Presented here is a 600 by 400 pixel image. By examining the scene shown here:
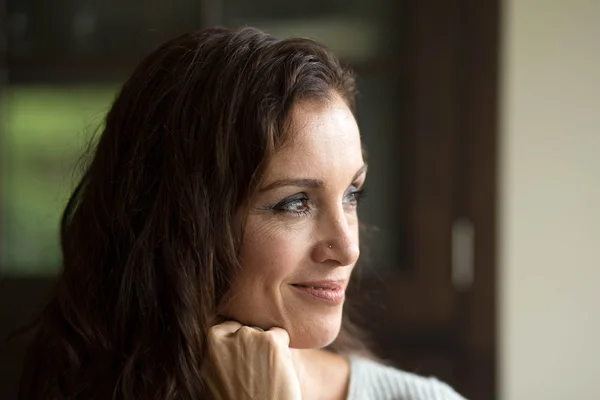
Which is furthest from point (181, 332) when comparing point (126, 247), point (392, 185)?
point (392, 185)

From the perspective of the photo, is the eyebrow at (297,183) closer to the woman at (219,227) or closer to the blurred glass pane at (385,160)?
the woman at (219,227)

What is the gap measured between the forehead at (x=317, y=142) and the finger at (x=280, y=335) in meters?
0.26

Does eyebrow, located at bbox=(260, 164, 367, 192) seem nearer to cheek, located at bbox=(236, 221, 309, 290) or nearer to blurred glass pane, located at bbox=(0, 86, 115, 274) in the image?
cheek, located at bbox=(236, 221, 309, 290)

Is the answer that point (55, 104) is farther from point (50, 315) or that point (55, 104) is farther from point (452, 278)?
point (452, 278)

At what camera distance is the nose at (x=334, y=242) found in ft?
4.27

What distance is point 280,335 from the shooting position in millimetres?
1315

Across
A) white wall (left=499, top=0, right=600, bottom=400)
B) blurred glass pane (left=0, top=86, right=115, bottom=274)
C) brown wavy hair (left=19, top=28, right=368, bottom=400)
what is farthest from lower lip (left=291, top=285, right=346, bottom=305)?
blurred glass pane (left=0, top=86, right=115, bottom=274)

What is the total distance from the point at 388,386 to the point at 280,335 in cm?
34

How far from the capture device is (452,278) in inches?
84.7

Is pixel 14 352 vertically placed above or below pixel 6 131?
below

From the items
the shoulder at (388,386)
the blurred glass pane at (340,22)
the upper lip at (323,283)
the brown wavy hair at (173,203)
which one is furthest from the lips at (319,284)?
the blurred glass pane at (340,22)

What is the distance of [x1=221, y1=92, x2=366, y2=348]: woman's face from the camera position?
1298 millimetres

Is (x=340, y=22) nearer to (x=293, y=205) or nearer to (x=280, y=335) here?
(x=293, y=205)

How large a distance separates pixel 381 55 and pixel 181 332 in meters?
1.11
